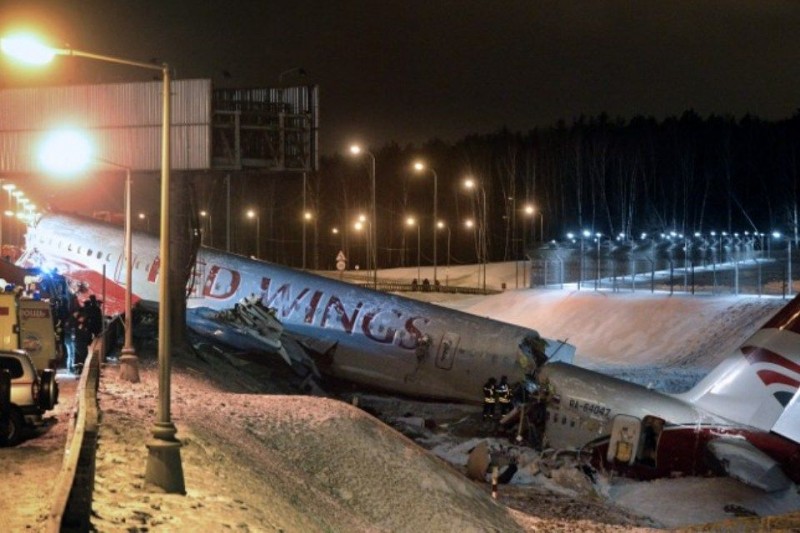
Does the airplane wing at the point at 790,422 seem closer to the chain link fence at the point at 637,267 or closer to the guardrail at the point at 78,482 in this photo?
the guardrail at the point at 78,482

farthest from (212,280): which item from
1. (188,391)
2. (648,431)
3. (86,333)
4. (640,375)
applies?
(648,431)

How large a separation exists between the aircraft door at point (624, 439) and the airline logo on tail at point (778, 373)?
2.83m

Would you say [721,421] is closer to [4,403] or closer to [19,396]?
[19,396]

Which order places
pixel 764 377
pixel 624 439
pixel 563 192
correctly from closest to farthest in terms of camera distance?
pixel 764 377 < pixel 624 439 < pixel 563 192

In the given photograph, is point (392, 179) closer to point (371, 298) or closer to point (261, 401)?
point (371, 298)

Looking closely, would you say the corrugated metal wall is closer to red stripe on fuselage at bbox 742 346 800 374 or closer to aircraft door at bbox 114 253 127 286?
aircraft door at bbox 114 253 127 286

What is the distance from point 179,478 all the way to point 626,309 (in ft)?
146

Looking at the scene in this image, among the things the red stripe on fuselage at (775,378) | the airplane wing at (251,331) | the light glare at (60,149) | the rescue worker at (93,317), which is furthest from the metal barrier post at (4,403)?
the airplane wing at (251,331)

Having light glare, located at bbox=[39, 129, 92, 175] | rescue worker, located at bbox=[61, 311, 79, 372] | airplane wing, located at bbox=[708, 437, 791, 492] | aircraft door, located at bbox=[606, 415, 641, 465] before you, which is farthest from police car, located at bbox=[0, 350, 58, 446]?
airplane wing, located at bbox=[708, 437, 791, 492]

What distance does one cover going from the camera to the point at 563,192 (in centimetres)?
12812

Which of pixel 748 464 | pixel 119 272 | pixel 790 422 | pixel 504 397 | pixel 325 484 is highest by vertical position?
pixel 119 272

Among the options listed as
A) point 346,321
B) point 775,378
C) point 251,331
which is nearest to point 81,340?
point 251,331

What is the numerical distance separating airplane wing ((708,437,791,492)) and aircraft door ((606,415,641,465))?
64.2 inches

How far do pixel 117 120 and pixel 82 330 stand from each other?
713 centimetres
